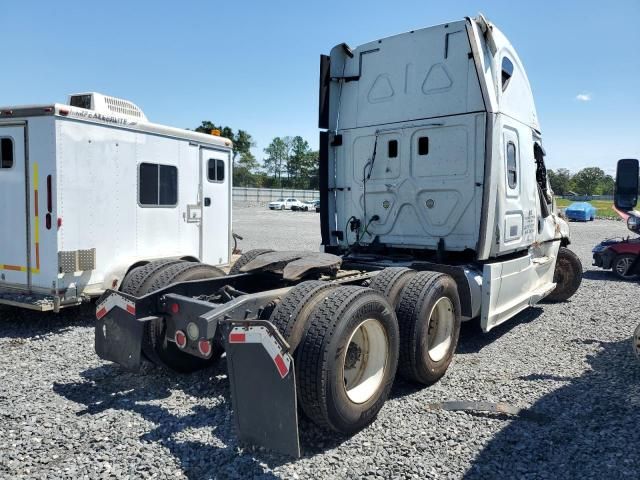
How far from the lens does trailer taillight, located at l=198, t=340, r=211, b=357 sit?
3704 mm

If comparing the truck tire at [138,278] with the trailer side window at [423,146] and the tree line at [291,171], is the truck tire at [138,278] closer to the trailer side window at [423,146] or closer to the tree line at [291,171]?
the trailer side window at [423,146]

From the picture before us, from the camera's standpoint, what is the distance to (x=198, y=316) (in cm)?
382

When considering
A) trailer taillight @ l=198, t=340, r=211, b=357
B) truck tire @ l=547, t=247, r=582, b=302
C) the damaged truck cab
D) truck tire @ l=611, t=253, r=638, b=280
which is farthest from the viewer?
truck tire @ l=611, t=253, r=638, b=280

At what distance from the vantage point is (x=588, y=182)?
121500 millimetres

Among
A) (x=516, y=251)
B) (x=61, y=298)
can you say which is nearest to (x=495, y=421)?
(x=516, y=251)

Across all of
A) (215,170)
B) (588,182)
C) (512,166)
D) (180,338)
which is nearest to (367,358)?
(180,338)

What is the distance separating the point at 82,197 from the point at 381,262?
12.5ft

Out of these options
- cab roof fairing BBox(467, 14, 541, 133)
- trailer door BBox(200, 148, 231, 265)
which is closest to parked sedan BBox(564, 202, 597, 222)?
cab roof fairing BBox(467, 14, 541, 133)

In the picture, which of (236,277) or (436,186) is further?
(436,186)

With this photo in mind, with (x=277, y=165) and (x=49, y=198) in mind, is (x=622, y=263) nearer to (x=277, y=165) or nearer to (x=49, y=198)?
(x=49, y=198)

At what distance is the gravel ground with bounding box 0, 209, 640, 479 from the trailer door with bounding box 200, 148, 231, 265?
2858 millimetres

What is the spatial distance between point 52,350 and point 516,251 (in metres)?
5.78

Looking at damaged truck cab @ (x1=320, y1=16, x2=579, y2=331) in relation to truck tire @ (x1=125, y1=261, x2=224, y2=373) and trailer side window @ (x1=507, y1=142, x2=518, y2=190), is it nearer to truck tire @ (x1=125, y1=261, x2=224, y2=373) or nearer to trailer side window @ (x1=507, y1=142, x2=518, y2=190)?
trailer side window @ (x1=507, y1=142, x2=518, y2=190)

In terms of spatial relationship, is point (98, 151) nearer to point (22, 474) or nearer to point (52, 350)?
point (52, 350)
